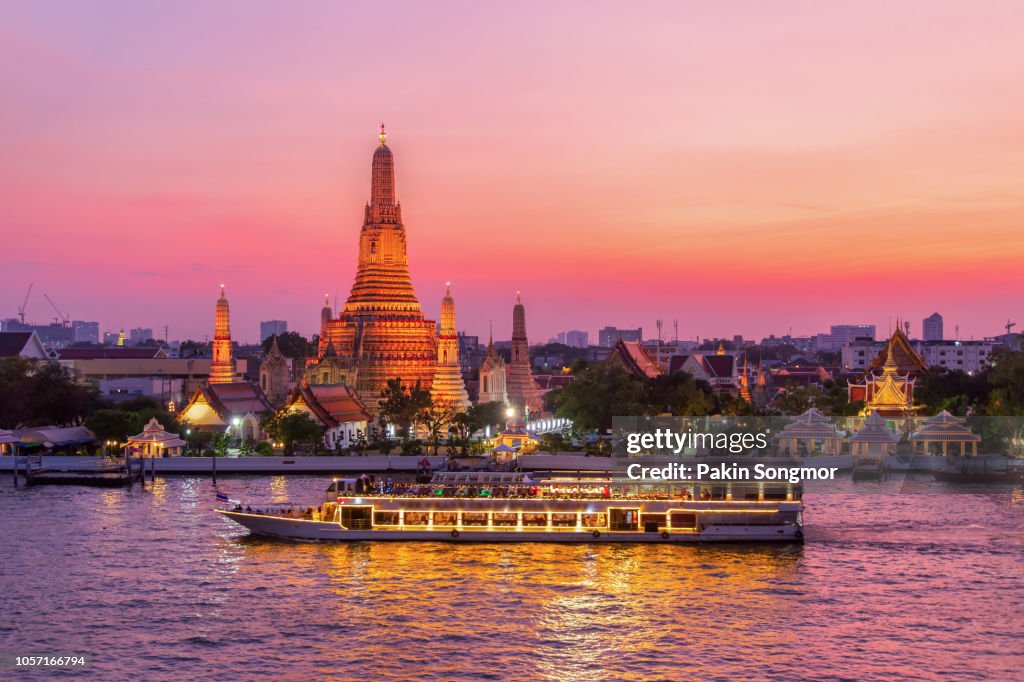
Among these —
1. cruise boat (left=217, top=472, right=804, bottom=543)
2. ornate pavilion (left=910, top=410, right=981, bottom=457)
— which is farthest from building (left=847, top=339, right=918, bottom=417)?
cruise boat (left=217, top=472, right=804, bottom=543)

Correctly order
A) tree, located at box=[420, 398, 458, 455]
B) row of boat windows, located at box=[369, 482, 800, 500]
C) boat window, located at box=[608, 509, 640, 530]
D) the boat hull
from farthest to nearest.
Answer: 1. tree, located at box=[420, 398, 458, 455]
2. boat window, located at box=[608, 509, 640, 530]
3. row of boat windows, located at box=[369, 482, 800, 500]
4. the boat hull

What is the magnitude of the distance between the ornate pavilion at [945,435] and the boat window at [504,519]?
36919 millimetres

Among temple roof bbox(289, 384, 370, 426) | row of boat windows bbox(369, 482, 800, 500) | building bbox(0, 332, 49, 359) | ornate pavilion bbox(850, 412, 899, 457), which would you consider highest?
building bbox(0, 332, 49, 359)

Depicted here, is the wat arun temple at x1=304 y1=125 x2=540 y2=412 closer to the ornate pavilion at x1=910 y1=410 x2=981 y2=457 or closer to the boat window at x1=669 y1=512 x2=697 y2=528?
the ornate pavilion at x1=910 y1=410 x2=981 y2=457

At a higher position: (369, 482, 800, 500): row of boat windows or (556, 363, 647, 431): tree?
(556, 363, 647, 431): tree

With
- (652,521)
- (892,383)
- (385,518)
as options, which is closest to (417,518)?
(385,518)

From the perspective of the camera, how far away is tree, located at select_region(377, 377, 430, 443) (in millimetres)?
98938

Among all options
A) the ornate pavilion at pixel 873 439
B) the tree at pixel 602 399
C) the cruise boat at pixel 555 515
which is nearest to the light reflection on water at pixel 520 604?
the cruise boat at pixel 555 515

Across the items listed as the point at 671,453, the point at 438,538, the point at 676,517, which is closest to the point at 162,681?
the point at 438,538

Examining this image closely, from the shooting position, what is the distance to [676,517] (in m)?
58.2

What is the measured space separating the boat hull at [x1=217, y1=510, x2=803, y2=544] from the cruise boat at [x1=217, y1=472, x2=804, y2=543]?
4 cm

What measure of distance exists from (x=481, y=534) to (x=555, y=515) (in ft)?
11.4

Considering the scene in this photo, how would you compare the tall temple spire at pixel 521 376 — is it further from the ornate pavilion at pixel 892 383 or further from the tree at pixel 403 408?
the ornate pavilion at pixel 892 383

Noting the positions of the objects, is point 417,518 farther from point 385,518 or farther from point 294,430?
point 294,430
